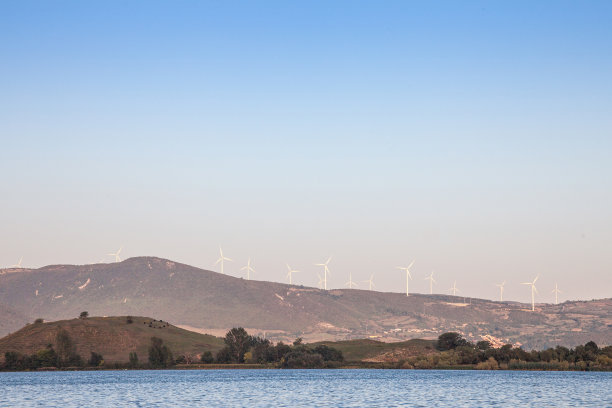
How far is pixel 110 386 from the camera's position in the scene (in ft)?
600

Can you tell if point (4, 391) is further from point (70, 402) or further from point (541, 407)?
point (541, 407)

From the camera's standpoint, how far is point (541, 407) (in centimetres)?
11500

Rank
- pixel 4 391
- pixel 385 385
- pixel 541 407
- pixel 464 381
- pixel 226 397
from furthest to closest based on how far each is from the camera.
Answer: pixel 464 381 → pixel 385 385 → pixel 4 391 → pixel 226 397 → pixel 541 407

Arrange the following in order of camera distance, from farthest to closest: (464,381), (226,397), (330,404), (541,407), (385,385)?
(464,381) → (385,385) → (226,397) → (330,404) → (541,407)

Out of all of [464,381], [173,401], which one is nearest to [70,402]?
[173,401]

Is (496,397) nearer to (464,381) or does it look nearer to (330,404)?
(330,404)

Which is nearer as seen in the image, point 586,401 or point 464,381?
point 586,401

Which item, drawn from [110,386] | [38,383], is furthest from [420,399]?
[38,383]

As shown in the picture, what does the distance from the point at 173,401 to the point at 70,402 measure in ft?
52.5

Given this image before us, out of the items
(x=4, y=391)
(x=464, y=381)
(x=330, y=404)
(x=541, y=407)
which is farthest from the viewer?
(x=464, y=381)

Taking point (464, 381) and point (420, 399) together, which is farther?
point (464, 381)

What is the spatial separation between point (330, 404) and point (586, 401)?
37.3 meters

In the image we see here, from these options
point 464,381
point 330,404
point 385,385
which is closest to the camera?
point 330,404

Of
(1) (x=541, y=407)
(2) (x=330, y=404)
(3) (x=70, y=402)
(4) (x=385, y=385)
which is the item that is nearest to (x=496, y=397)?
(1) (x=541, y=407)
